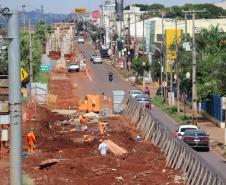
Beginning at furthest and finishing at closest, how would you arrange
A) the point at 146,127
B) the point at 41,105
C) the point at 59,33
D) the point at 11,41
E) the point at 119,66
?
the point at 59,33
the point at 119,66
the point at 41,105
the point at 146,127
the point at 11,41

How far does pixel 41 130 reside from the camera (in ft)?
170

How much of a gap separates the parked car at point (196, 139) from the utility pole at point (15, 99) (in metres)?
29.7

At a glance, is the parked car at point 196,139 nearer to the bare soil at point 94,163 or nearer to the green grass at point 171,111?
the bare soil at point 94,163

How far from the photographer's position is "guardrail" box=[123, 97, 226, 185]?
81.7 feet

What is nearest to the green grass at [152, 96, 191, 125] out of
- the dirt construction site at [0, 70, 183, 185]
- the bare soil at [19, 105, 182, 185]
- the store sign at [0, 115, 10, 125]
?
the dirt construction site at [0, 70, 183, 185]

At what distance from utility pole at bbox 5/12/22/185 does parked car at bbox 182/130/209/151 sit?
97.4 feet

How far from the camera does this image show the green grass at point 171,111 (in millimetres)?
59041

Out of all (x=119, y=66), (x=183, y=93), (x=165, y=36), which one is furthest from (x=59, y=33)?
(x=183, y=93)

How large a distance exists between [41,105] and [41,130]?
18.9 meters

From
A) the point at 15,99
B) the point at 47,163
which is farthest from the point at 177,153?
the point at 15,99

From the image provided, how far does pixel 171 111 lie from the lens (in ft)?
220

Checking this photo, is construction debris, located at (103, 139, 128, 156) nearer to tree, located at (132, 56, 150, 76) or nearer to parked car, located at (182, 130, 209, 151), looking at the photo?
parked car, located at (182, 130, 209, 151)

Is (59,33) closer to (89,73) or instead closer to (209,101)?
(89,73)

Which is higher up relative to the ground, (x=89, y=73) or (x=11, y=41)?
(x=11, y=41)
